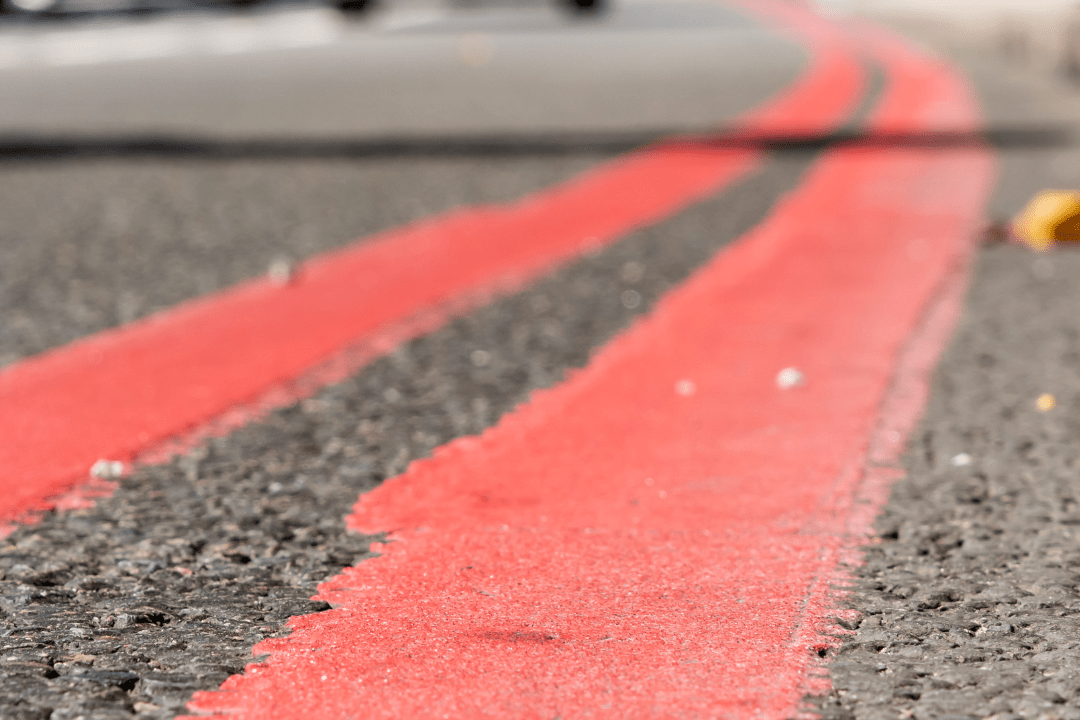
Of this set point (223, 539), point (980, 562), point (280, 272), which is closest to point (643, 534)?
point (980, 562)

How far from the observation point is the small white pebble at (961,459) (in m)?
3.06

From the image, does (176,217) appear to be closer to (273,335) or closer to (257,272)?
(257,272)

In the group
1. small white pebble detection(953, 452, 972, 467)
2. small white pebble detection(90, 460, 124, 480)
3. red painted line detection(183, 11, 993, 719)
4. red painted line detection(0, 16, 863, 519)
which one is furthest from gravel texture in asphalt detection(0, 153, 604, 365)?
small white pebble detection(953, 452, 972, 467)

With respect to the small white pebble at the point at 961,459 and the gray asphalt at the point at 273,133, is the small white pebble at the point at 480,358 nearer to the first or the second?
the gray asphalt at the point at 273,133

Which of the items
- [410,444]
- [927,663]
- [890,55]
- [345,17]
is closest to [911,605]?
[927,663]

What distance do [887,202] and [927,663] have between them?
5.57 m

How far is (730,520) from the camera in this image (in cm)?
273

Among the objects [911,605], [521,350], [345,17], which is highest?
[911,605]

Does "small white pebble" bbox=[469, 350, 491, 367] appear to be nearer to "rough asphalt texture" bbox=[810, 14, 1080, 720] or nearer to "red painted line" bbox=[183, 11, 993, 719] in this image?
"red painted line" bbox=[183, 11, 993, 719]

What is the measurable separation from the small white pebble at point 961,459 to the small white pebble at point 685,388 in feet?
2.80

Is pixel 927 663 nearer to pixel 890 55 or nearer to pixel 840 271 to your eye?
pixel 840 271

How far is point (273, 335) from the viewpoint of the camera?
14.8ft

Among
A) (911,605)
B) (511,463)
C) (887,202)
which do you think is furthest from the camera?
(887,202)

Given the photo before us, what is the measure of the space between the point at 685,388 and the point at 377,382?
0.88m
